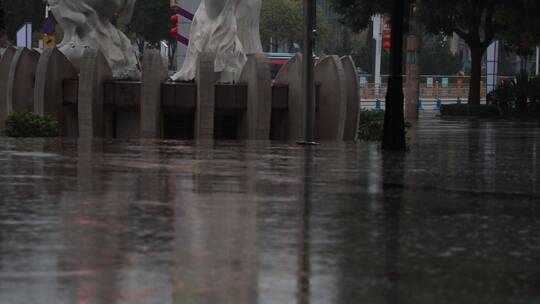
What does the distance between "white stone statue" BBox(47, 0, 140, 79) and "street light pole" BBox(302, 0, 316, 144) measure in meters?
6.38

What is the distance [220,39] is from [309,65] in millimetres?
5686

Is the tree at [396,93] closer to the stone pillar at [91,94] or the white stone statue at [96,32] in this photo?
→ the stone pillar at [91,94]

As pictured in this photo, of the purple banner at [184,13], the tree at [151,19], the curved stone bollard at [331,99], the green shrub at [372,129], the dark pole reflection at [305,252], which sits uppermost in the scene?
the tree at [151,19]

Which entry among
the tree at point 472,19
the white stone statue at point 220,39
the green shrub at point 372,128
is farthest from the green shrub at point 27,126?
the tree at point 472,19

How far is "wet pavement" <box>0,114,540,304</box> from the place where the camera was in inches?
295

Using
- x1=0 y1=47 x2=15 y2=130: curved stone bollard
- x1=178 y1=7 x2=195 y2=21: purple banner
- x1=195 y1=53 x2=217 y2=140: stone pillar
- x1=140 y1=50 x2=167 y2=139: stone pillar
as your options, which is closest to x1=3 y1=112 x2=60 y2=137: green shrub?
x1=140 y1=50 x2=167 y2=139: stone pillar

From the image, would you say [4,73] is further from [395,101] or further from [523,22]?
[523,22]

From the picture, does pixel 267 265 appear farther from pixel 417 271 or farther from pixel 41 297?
pixel 41 297

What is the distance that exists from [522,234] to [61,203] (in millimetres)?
4253

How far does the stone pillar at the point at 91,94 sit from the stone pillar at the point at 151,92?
104 centimetres

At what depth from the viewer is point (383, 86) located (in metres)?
78.3

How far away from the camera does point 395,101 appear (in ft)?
72.5

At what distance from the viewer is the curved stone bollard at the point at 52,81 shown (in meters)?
27.1

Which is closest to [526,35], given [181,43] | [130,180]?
[181,43]
